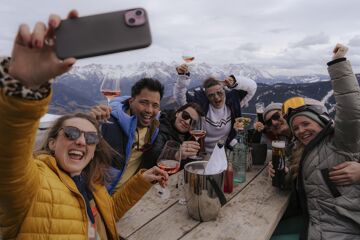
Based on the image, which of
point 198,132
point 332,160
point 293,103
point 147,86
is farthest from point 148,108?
point 332,160

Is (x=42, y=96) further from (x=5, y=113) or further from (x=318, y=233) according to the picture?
(x=318, y=233)

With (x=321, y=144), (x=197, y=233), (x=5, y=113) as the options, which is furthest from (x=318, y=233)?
(x=5, y=113)

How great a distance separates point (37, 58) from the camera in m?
0.87

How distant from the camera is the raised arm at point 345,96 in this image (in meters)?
2.22

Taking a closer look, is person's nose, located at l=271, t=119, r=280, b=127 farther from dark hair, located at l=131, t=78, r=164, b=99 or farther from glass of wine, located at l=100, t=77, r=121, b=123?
glass of wine, located at l=100, t=77, r=121, b=123

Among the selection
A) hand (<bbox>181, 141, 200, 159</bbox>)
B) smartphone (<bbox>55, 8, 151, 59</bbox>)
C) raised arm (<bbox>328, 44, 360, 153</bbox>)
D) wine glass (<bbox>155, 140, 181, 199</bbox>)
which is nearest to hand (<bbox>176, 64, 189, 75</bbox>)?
hand (<bbox>181, 141, 200, 159</bbox>)

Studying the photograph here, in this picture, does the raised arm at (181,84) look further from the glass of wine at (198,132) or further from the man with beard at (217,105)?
the glass of wine at (198,132)

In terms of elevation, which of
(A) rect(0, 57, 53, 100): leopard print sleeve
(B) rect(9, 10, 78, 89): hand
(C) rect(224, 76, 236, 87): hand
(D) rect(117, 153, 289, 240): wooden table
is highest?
(B) rect(9, 10, 78, 89): hand

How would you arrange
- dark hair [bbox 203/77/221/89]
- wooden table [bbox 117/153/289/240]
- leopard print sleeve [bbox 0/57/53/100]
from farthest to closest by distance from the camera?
dark hair [bbox 203/77/221/89]
wooden table [bbox 117/153/289/240]
leopard print sleeve [bbox 0/57/53/100]

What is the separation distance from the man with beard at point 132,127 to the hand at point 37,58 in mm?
1860

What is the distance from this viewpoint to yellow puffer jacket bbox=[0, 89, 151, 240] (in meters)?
0.90

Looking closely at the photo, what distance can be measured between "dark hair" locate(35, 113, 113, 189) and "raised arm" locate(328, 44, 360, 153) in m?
2.04

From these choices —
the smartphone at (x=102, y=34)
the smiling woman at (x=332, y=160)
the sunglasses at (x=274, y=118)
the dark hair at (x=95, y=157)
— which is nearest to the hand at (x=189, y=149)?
the dark hair at (x=95, y=157)

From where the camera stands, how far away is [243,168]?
111 inches
